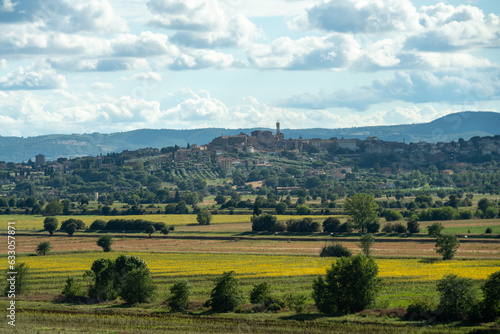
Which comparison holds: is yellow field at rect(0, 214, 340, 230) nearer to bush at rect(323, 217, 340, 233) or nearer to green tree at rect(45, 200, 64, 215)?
green tree at rect(45, 200, 64, 215)

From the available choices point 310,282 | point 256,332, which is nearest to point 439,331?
point 256,332

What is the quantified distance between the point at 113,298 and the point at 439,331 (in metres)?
22.6

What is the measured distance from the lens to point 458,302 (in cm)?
4081

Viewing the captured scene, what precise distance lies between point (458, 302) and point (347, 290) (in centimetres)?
694

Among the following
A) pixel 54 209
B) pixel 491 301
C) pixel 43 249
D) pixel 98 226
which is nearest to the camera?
pixel 491 301

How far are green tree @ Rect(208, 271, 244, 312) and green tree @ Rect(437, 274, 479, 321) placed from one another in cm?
1269

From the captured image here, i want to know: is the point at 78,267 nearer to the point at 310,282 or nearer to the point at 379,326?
the point at 310,282

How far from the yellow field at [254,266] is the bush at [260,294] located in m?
9.97

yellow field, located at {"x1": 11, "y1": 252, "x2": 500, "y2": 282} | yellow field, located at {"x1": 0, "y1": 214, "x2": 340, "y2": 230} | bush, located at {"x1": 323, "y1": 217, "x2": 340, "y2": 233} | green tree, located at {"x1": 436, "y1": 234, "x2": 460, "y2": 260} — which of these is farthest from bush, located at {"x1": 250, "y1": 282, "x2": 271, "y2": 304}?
yellow field, located at {"x1": 0, "y1": 214, "x2": 340, "y2": 230}

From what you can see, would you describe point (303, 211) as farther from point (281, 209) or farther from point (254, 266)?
point (254, 266)

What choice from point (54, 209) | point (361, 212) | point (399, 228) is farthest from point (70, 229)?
point (399, 228)

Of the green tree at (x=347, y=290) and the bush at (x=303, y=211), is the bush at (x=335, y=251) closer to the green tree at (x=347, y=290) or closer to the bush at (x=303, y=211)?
the green tree at (x=347, y=290)

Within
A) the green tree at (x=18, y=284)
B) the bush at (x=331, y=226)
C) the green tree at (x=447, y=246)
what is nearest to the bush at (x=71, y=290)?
the green tree at (x=18, y=284)

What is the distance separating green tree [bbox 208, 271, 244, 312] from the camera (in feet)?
146
